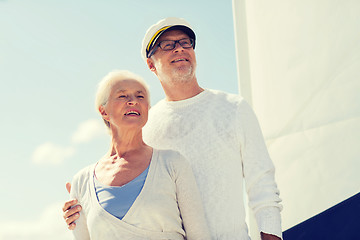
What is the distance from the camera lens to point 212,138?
2.60 m

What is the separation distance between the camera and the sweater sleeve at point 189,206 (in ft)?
7.14

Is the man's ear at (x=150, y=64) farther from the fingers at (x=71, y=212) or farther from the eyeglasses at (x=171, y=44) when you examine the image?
the fingers at (x=71, y=212)

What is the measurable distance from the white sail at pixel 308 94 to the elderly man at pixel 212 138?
3.98 ft

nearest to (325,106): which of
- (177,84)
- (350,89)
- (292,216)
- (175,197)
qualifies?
(350,89)

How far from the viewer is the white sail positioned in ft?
11.6

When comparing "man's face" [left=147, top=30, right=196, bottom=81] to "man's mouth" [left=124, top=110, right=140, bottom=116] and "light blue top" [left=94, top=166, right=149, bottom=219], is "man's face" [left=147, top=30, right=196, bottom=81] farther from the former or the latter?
"light blue top" [left=94, top=166, right=149, bottom=219]

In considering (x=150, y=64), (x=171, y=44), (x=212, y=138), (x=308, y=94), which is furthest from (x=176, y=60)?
(x=308, y=94)

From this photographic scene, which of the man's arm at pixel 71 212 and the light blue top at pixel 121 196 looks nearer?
the light blue top at pixel 121 196

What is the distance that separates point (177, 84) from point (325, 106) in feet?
5.12

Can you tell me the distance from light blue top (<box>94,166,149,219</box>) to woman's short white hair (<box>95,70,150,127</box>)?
47 cm

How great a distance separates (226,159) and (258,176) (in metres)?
0.21

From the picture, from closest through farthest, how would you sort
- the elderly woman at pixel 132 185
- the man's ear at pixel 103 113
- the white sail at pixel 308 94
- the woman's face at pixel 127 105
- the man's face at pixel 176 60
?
the elderly woman at pixel 132 185
the woman's face at pixel 127 105
the man's ear at pixel 103 113
the man's face at pixel 176 60
the white sail at pixel 308 94

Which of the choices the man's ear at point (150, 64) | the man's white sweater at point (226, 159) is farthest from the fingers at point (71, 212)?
the man's ear at point (150, 64)

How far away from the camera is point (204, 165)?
8.38 ft
